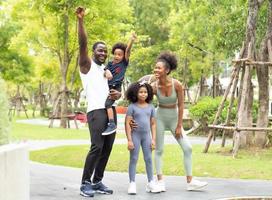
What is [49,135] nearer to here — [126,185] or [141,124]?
[126,185]

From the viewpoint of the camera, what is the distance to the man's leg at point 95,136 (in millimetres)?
7477

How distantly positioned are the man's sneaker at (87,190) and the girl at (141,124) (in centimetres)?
60

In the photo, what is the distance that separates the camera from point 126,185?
852 cm

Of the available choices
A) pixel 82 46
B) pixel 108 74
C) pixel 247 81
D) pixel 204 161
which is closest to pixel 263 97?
pixel 247 81

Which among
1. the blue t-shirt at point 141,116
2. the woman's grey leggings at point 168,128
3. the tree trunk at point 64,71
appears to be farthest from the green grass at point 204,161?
the tree trunk at point 64,71

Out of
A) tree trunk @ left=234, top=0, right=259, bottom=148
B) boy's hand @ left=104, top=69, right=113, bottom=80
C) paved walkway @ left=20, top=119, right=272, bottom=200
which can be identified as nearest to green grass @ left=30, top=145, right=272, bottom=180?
tree trunk @ left=234, top=0, right=259, bottom=148

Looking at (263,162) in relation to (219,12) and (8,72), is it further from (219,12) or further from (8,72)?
(8,72)

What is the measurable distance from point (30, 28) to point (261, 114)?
58.0 ft

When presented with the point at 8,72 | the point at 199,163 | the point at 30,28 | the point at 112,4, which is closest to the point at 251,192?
the point at 199,163

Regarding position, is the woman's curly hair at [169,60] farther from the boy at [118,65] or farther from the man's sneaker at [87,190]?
the man's sneaker at [87,190]

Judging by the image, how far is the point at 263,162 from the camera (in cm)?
1144

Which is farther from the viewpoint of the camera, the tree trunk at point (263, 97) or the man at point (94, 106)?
the tree trunk at point (263, 97)

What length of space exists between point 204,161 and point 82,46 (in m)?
4.88

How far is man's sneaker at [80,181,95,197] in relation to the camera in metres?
7.41
